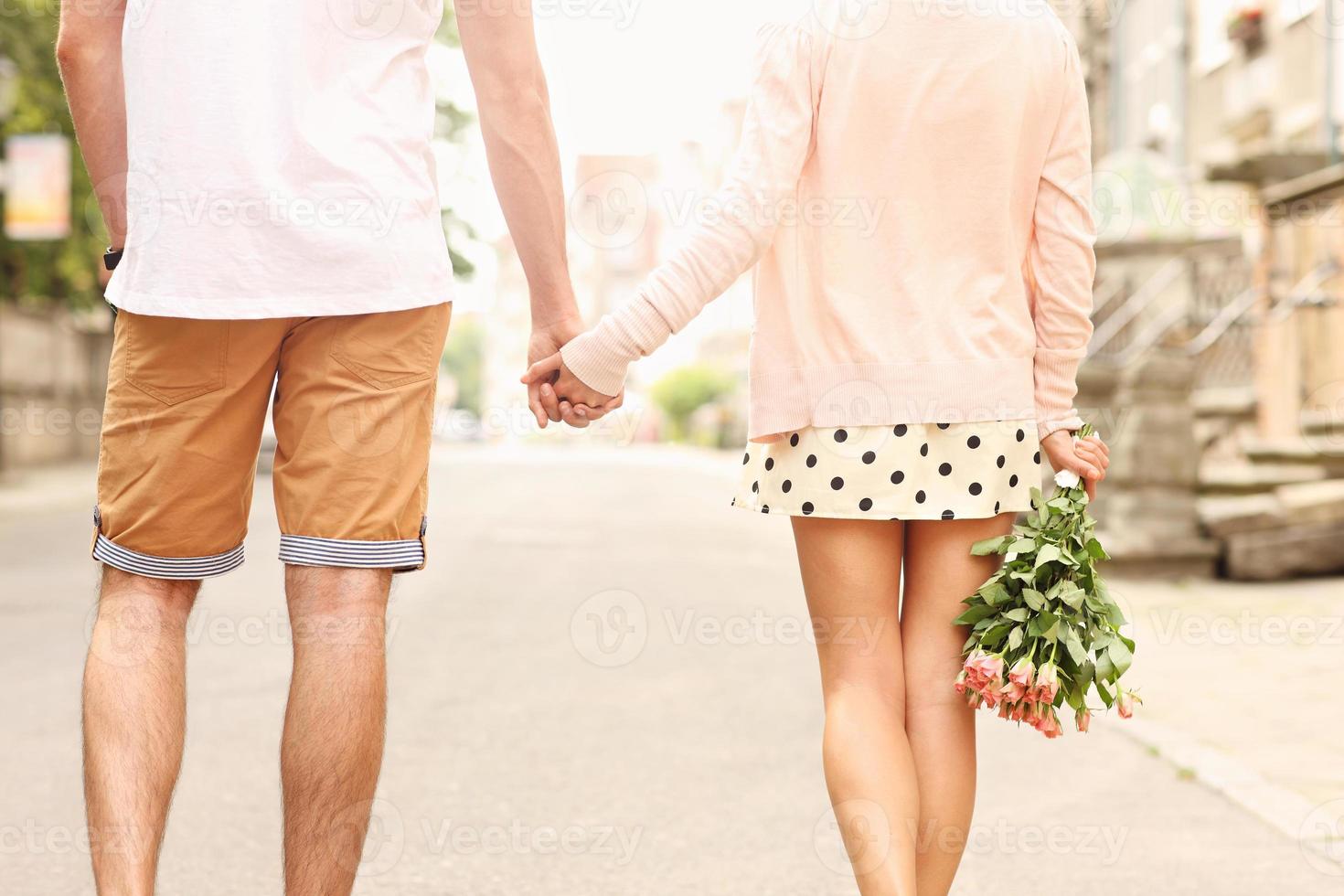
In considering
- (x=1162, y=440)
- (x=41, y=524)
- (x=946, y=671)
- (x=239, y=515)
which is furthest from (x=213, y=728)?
(x=41, y=524)

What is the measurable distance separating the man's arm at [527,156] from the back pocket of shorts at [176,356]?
60 cm

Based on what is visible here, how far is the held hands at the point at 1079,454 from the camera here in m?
2.62

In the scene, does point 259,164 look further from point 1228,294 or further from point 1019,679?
point 1228,294

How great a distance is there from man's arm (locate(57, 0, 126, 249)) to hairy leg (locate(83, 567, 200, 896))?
24.8 inches

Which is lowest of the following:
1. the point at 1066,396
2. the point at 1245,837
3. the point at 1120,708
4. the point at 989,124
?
the point at 1245,837

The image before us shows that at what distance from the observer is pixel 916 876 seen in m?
2.53

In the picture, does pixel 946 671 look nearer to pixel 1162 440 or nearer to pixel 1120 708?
pixel 1120 708

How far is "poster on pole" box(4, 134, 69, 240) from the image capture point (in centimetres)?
1697

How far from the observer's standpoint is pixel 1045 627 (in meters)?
2.49

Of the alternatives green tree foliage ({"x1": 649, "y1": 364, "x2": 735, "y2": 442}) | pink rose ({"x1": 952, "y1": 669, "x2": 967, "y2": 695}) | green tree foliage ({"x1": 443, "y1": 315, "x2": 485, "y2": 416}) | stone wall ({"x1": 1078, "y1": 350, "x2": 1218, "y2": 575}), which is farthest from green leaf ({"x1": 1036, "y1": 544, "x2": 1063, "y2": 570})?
green tree foliage ({"x1": 443, "y1": 315, "x2": 485, "y2": 416})

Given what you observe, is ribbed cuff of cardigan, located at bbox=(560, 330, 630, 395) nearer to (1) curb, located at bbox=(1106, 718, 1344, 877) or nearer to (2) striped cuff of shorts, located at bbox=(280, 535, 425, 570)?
(2) striped cuff of shorts, located at bbox=(280, 535, 425, 570)

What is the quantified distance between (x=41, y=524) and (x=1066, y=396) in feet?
43.1

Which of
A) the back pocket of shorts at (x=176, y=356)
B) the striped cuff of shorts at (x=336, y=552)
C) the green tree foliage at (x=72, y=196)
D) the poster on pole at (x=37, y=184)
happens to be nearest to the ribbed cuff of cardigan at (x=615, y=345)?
the striped cuff of shorts at (x=336, y=552)

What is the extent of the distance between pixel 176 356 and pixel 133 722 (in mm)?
539
